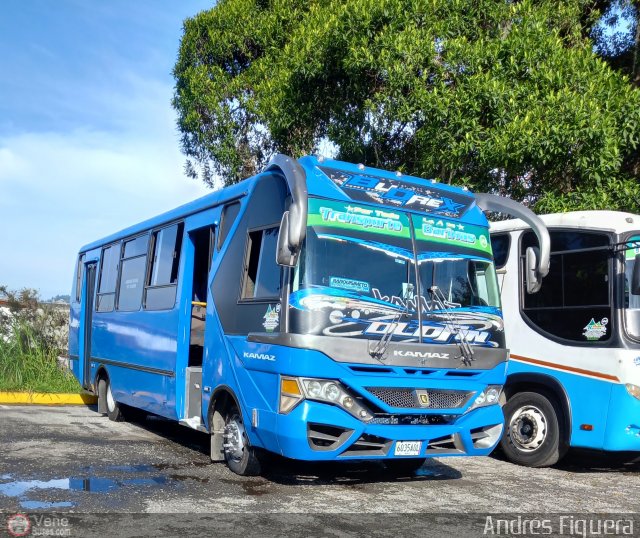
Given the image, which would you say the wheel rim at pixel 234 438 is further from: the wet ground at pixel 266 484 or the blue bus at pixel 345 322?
the wet ground at pixel 266 484

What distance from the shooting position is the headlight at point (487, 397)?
7126 mm

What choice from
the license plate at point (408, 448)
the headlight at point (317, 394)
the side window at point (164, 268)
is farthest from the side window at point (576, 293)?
the side window at point (164, 268)

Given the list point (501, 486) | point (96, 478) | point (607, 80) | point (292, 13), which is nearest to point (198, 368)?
point (96, 478)

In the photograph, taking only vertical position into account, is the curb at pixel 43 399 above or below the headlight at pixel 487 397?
below

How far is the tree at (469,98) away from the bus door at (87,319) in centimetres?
436

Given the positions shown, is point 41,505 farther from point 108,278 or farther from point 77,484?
point 108,278

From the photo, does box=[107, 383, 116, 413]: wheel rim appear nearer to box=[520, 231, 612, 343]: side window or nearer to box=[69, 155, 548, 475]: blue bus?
box=[69, 155, 548, 475]: blue bus

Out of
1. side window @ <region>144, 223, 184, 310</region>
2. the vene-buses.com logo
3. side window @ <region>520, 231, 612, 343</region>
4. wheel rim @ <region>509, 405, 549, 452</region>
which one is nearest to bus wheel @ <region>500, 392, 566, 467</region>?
wheel rim @ <region>509, 405, 549, 452</region>

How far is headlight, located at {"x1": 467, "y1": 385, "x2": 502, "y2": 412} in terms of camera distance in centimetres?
713

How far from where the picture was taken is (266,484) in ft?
23.4

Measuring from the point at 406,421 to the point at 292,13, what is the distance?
11655mm

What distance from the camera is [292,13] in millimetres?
16156

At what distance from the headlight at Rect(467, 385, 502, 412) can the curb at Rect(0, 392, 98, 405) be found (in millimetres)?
9259

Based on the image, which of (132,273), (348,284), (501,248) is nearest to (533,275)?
(501,248)
